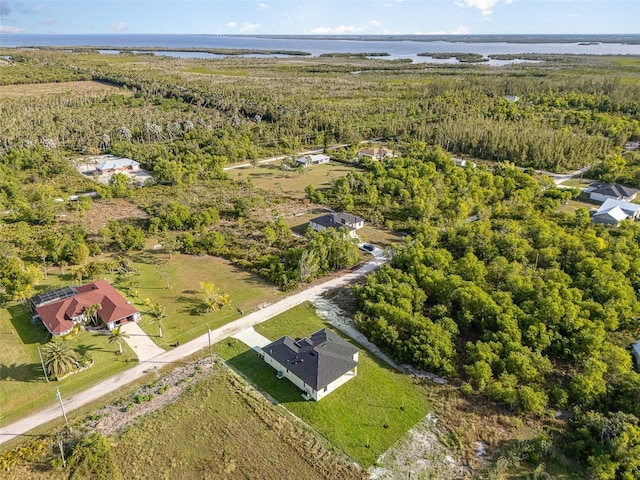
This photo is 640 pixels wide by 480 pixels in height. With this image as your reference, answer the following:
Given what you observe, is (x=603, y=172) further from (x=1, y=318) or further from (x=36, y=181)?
(x=36, y=181)

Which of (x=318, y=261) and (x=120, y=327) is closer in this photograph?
(x=120, y=327)

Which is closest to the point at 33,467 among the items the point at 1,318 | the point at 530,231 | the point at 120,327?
the point at 120,327

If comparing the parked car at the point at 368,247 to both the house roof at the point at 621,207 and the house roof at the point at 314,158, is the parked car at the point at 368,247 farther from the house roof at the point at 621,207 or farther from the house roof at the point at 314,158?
the house roof at the point at 314,158

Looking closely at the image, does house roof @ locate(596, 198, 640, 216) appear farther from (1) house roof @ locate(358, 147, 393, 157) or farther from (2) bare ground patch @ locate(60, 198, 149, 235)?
(2) bare ground patch @ locate(60, 198, 149, 235)

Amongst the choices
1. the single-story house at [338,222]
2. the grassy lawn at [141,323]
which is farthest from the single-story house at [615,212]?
the grassy lawn at [141,323]

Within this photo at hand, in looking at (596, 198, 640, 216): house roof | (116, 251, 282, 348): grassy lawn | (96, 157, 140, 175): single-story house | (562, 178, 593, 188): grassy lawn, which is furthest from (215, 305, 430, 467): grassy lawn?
(562, 178, 593, 188): grassy lawn

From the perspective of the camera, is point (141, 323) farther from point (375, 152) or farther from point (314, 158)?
point (375, 152)
